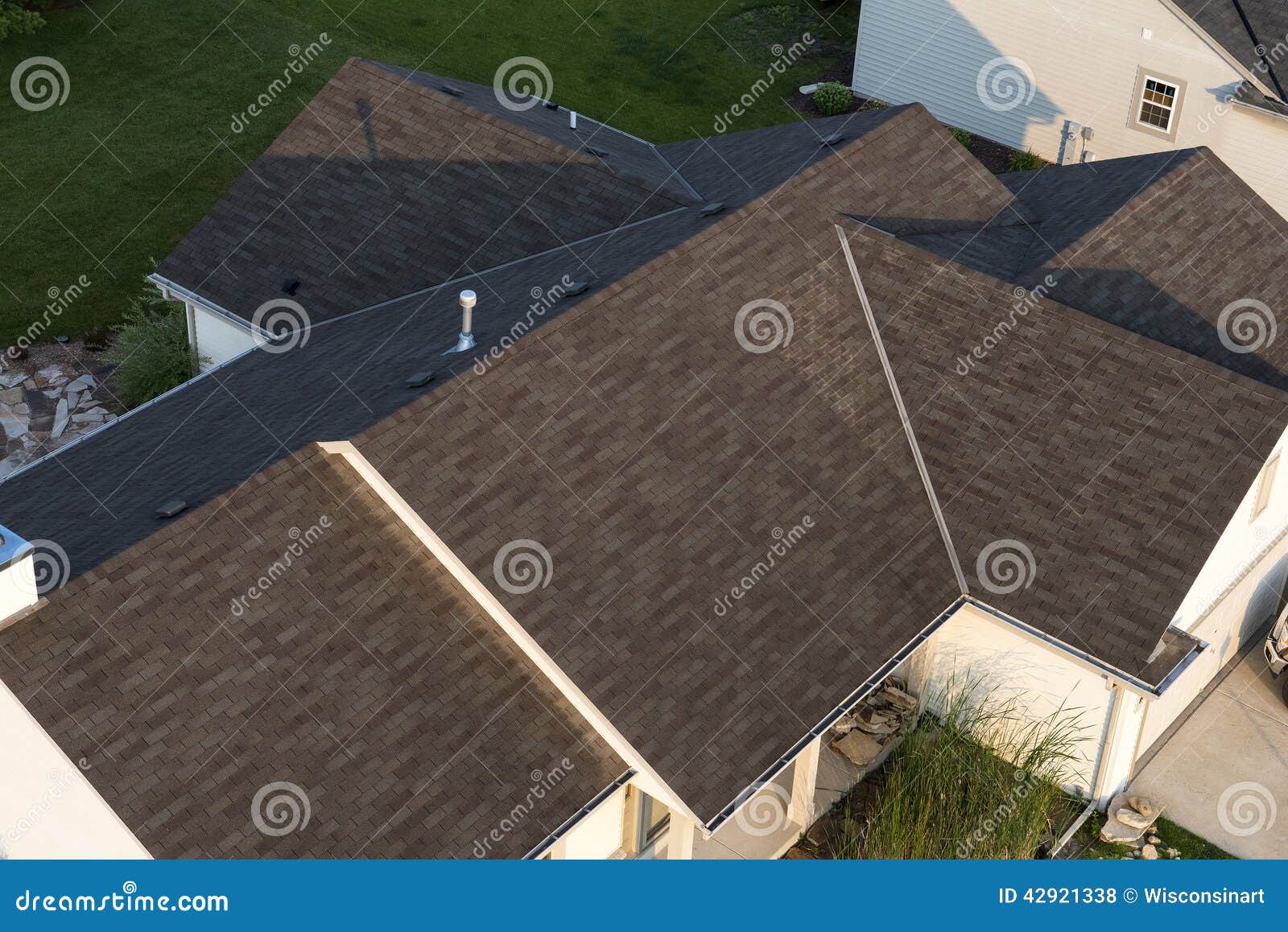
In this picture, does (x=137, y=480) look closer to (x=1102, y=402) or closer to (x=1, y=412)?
(x=1, y=412)

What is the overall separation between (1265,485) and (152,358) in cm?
1979

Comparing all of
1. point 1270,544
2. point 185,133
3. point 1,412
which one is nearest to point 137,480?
point 1,412

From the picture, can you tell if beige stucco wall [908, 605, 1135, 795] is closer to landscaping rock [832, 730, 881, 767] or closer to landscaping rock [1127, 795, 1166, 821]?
landscaping rock [1127, 795, 1166, 821]

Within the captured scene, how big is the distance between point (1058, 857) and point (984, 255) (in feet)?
31.4

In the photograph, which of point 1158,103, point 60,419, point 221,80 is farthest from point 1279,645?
point 221,80

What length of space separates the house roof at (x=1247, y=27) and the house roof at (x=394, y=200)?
47.8 feet

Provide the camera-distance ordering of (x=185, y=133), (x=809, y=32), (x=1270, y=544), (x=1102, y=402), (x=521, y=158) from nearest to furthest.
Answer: (x=1102, y=402), (x=1270, y=544), (x=521, y=158), (x=185, y=133), (x=809, y=32)

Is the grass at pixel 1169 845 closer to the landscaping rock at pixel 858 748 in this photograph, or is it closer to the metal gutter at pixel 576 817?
the landscaping rock at pixel 858 748

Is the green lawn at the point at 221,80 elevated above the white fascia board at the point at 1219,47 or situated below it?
above

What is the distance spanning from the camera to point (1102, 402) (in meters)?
Answer: 24.6

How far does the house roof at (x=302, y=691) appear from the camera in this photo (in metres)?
19.0

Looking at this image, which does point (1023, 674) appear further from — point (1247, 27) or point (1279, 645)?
point (1247, 27)

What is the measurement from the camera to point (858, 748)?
2523cm

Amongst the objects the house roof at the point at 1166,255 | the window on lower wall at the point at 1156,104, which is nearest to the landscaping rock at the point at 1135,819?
the house roof at the point at 1166,255
